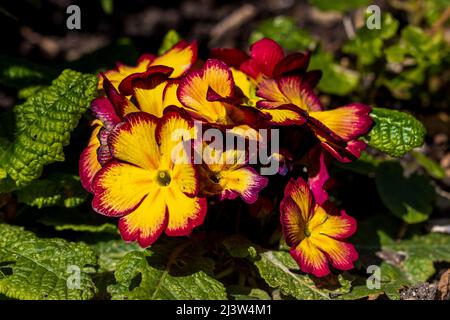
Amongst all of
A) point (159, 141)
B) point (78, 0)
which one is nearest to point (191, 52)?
point (159, 141)

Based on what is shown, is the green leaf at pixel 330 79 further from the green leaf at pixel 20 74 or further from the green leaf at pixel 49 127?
the green leaf at pixel 49 127

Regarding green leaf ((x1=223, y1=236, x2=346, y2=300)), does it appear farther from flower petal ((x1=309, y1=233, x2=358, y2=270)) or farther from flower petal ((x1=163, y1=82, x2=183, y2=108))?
flower petal ((x1=163, y1=82, x2=183, y2=108))

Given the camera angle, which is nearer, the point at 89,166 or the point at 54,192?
the point at 89,166

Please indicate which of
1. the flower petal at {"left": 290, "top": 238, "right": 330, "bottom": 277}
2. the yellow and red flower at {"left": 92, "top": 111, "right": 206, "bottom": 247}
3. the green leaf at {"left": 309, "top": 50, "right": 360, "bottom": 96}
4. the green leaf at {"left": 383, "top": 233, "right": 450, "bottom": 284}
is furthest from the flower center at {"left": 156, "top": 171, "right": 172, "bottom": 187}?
the green leaf at {"left": 309, "top": 50, "right": 360, "bottom": 96}

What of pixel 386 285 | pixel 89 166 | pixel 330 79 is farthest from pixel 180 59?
pixel 330 79

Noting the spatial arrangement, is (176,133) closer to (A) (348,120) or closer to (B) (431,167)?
(A) (348,120)

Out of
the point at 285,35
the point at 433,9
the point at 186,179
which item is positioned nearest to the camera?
the point at 186,179

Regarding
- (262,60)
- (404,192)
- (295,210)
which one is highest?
(262,60)
